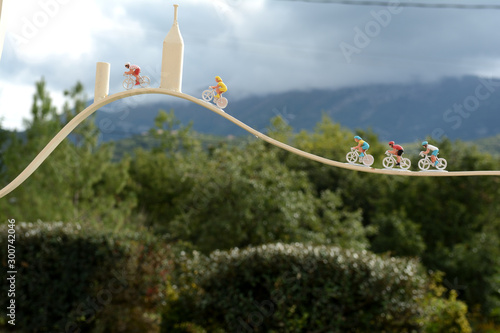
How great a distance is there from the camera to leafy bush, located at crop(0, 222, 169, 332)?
4688 millimetres

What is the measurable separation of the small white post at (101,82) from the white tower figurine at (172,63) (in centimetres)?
18

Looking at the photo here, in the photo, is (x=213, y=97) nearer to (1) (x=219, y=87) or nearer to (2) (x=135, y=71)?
(1) (x=219, y=87)

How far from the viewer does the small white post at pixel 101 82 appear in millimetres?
1348

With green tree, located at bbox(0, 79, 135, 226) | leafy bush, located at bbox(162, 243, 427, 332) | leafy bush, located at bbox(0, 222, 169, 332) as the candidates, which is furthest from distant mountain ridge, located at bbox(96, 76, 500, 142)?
leafy bush, located at bbox(162, 243, 427, 332)

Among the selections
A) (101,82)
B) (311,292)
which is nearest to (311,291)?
(311,292)

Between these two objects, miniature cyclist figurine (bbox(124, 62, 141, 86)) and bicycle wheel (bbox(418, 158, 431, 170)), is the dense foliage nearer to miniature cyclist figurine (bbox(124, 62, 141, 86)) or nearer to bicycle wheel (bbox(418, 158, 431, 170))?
bicycle wheel (bbox(418, 158, 431, 170))

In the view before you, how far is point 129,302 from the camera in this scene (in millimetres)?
4766

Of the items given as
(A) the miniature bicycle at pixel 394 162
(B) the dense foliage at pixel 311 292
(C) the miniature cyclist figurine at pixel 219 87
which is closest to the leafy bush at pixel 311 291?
(B) the dense foliage at pixel 311 292

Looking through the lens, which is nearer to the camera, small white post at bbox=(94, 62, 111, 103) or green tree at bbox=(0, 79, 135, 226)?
small white post at bbox=(94, 62, 111, 103)

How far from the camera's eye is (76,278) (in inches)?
185

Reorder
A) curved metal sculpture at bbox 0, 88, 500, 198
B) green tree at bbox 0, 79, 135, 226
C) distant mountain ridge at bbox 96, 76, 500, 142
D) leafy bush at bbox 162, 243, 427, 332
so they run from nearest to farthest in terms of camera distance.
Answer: curved metal sculpture at bbox 0, 88, 500, 198, leafy bush at bbox 162, 243, 427, 332, green tree at bbox 0, 79, 135, 226, distant mountain ridge at bbox 96, 76, 500, 142

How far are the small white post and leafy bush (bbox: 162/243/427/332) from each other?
3.05 m

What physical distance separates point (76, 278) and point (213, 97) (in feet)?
12.8

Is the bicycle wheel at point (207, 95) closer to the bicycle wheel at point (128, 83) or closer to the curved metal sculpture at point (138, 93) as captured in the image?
the curved metal sculpture at point (138, 93)
